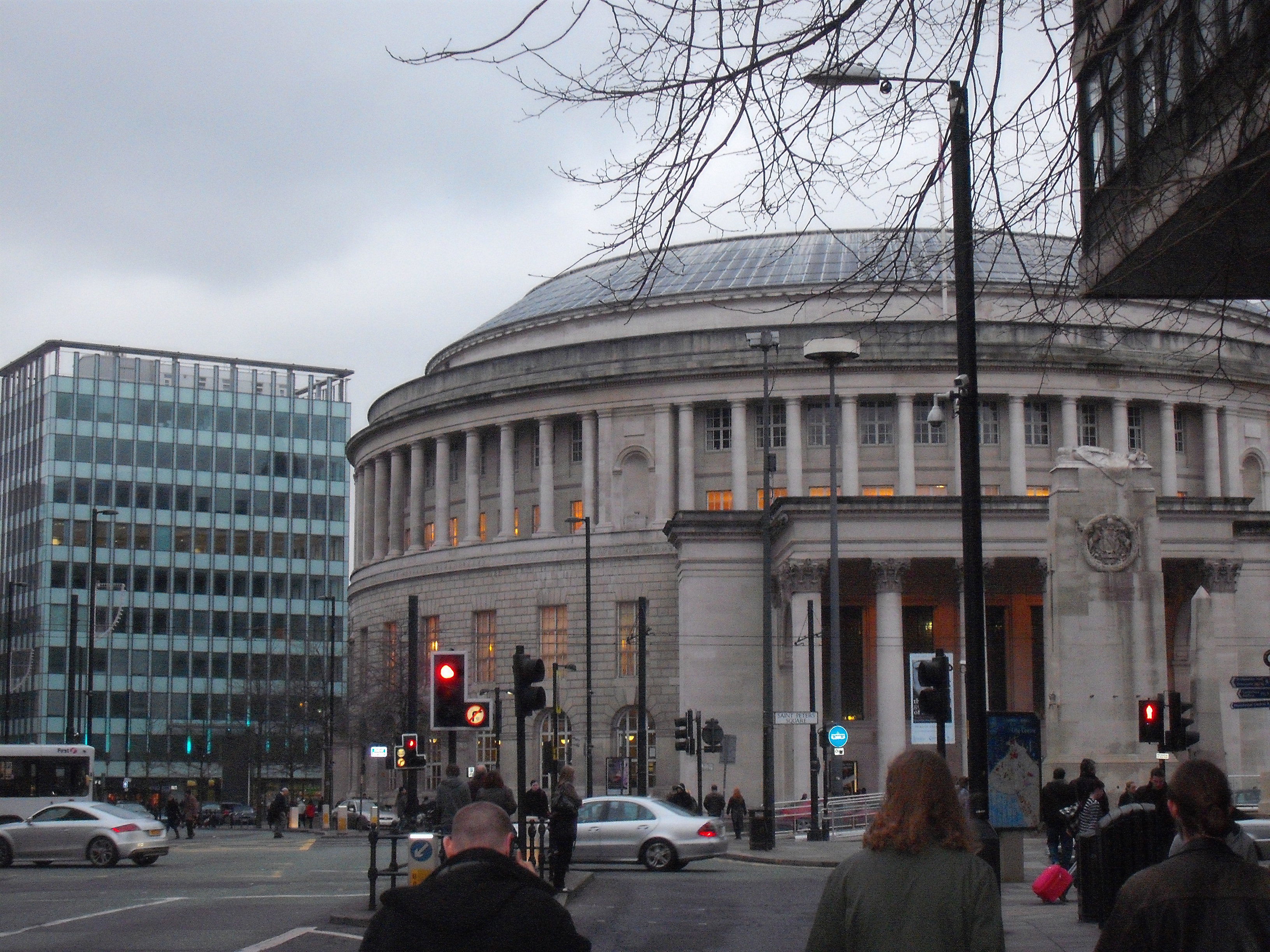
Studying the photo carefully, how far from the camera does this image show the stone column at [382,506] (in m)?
97.6

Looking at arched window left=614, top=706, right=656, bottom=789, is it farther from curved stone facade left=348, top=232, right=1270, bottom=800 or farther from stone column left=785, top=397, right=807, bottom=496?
stone column left=785, top=397, right=807, bottom=496

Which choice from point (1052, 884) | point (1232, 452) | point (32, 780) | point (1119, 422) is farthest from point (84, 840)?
point (1232, 452)

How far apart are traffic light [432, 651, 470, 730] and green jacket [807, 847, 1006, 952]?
18.0 metres

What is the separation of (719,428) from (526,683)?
6070 cm

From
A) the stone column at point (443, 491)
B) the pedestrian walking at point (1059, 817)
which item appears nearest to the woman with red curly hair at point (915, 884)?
the pedestrian walking at point (1059, 817)

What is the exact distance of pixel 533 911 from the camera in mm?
5602

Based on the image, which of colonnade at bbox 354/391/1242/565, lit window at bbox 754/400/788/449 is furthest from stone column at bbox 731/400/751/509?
lit window at bbox 754/400/788/449

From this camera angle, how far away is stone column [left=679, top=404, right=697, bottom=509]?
81500 mm

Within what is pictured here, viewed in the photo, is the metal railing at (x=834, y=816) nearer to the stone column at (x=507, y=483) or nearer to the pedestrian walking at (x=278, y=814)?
the pedestrian walking at (x=278, y=814)

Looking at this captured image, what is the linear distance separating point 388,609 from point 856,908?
8872cm

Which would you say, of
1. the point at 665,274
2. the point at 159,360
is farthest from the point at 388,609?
the point at 159,360

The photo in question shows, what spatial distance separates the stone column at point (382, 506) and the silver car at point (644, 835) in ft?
210

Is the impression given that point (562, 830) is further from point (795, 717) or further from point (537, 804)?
point (795, 717)

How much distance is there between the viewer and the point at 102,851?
125 ft
